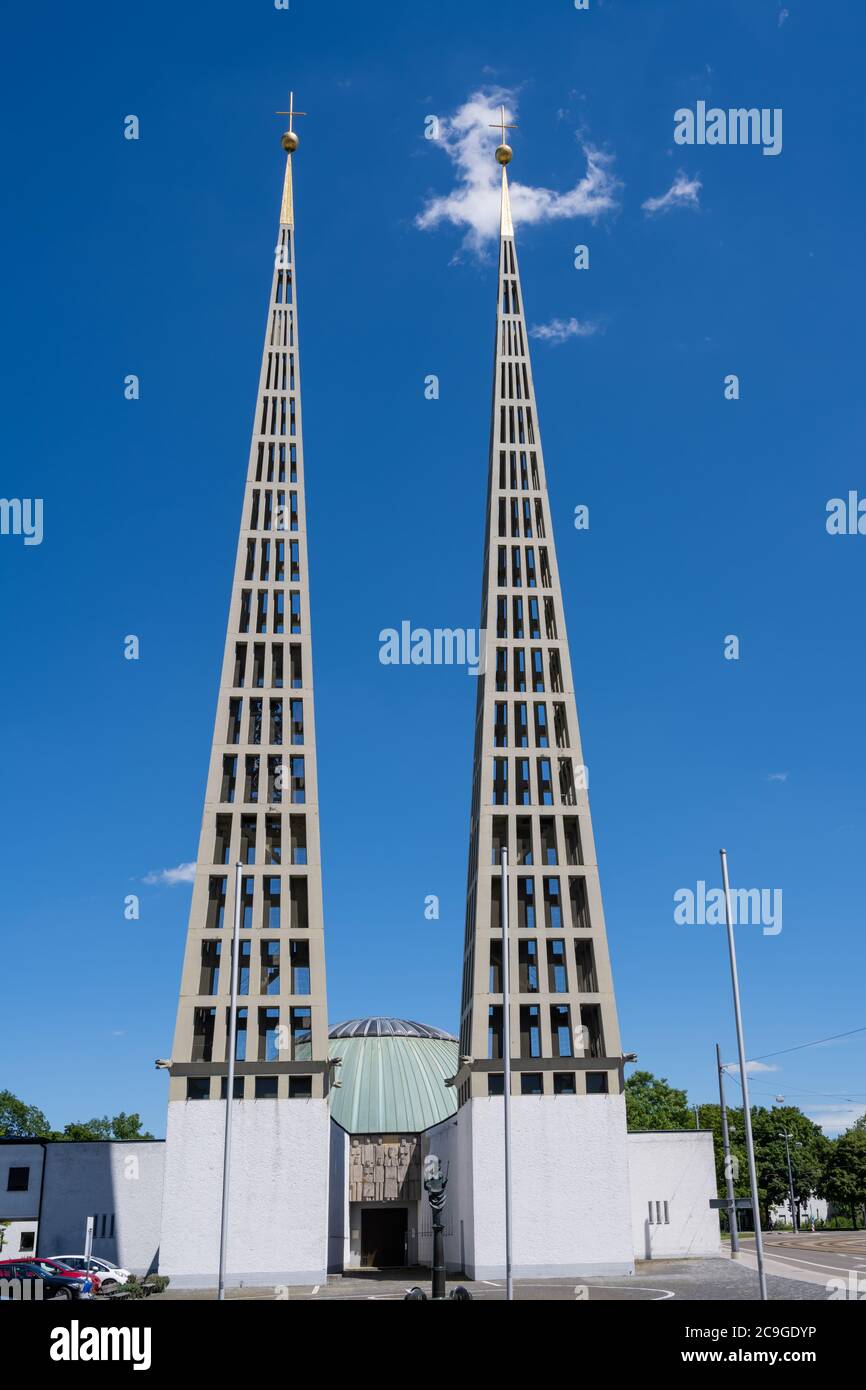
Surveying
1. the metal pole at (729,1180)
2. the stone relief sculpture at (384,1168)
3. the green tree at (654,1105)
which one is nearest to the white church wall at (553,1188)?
the metal pole at (729,1180)

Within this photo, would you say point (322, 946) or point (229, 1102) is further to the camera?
point (322, 946)

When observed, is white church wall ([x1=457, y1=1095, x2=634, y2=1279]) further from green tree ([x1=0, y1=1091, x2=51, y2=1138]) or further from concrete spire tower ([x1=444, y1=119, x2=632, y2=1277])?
green tree ([x1=0, y1=1091, x2=51, y2=1138])

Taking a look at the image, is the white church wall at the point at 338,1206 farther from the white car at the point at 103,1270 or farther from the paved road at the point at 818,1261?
the paved road at the point at 818,1261

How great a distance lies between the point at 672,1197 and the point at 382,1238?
21.3m

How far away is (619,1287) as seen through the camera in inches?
1767

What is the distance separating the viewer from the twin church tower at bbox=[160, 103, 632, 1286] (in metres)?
51.3

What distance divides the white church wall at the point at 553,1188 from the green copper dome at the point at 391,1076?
22678 mm

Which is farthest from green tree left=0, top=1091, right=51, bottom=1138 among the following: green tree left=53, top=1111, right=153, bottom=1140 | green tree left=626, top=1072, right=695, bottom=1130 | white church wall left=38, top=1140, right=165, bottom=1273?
white church wall left=38, top=1140, right=165, bottom=1273

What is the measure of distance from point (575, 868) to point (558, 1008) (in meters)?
7.67

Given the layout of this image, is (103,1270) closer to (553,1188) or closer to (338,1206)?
(553,1188)

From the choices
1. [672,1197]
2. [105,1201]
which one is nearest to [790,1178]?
[672,1197]
